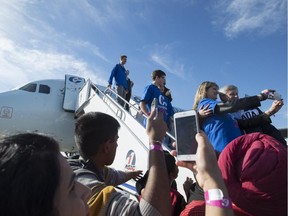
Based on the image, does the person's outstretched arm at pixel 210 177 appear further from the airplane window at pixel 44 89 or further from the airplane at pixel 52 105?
the airplane window at pixel 44 89

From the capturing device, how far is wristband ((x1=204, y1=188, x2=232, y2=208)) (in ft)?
3.28

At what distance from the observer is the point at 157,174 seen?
143 cm

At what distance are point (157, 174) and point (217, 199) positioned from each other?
1.53 feet

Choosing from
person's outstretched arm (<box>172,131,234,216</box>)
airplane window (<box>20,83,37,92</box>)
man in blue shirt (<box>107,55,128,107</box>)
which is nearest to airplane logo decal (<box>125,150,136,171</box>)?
person's outstretched arm (<box>172,131,234,216</box>)

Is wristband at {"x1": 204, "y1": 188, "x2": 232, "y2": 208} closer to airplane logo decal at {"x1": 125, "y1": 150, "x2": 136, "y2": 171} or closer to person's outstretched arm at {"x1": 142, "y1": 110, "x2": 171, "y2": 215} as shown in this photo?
person's outstretched arm at {"x1": 142, "y1": 110, "x2": 171, "y2": 215}

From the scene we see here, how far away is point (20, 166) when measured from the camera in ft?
2.94

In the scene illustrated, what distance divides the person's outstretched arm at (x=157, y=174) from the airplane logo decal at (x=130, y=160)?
296cm

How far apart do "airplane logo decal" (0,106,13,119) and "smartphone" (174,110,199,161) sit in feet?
26.0

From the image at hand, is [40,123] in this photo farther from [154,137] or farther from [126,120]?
[154,137]

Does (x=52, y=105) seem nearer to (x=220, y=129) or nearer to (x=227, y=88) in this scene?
(x=227, y=88)

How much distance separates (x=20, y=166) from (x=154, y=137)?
811mm

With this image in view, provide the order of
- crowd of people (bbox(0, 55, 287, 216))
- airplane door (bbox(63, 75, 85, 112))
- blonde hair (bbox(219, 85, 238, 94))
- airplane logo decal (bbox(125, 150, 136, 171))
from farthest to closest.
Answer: airplane door (bbox(63, 75, 85, 112)) → airplane logo decal (bbox(125, 150, 136, 171)) → blonde hair (bbox(219, 85, 238, 94)) → crowd of people (bbox(0, 55, 287, 216))

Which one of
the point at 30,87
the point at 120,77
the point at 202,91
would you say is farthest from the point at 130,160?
the point at 30,87

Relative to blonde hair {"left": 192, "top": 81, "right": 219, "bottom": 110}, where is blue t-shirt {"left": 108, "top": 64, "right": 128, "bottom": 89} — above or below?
above
